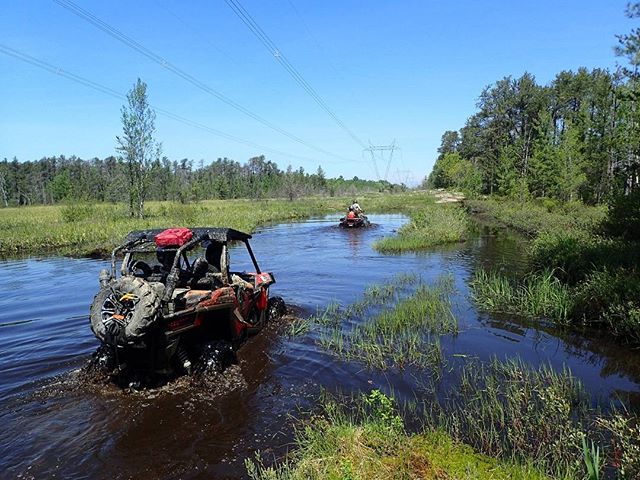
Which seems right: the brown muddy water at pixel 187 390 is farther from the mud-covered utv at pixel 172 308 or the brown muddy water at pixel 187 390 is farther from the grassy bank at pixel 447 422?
the mud-covered utv at pixel 172 308

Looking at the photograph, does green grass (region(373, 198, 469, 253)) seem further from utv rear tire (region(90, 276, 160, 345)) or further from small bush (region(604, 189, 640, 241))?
utv rear tire (region(90, 276, 160, 345))

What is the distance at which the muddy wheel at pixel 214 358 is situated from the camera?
7027 mm

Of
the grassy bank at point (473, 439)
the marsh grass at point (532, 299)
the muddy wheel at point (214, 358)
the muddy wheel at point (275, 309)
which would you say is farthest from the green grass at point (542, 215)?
the muddy wheel at point (214, 358)

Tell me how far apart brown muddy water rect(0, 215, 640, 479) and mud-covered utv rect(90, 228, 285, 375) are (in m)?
0.52

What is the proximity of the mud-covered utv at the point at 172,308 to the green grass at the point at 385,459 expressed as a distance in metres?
2.29

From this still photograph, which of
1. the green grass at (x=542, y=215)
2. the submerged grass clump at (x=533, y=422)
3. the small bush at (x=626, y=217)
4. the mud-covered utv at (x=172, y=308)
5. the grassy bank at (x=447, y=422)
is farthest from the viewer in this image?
the green grass at (x=542, y=215)

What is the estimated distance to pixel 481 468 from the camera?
168 inches

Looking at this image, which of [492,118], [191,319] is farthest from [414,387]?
[492,118]

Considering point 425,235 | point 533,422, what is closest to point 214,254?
point 533,422

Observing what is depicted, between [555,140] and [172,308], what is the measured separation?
166 feet

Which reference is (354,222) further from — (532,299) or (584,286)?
(584,286)

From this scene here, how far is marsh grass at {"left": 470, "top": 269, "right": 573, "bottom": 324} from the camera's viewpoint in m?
10.7

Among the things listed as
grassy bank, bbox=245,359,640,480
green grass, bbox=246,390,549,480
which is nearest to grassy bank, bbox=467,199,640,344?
grassy bank, bbox=245,359,640,480

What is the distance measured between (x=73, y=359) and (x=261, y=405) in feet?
13.5
